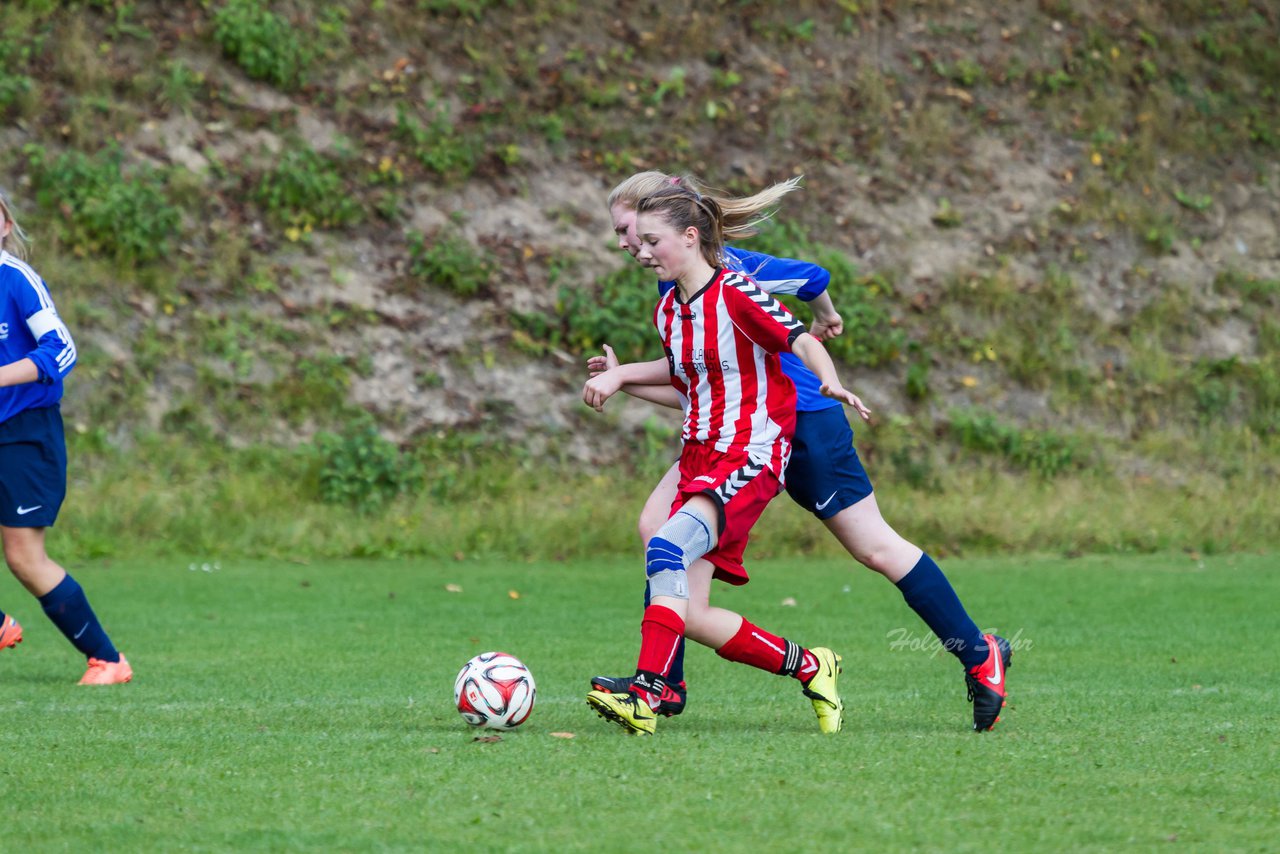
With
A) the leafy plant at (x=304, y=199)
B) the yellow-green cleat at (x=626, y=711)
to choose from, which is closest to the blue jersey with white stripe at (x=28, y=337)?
the yellow-green cleat at (x=626, y=711)

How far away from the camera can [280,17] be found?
52.6 feet

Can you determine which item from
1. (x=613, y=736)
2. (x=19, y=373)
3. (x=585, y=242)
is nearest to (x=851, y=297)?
(x=585, y=242)

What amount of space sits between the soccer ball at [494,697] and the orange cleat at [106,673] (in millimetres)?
2175

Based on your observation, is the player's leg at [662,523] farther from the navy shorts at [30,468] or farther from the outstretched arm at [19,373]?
the navy shorts at [30,468]

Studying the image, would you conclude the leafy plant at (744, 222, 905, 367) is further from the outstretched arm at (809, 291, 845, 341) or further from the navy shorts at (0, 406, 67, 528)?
the navy shorts at (0, 406, 67, 528)

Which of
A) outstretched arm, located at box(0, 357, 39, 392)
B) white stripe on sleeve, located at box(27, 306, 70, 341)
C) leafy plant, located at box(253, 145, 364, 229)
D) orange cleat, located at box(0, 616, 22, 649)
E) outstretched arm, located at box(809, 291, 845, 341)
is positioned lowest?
orange cleat, located at box(0, 616, 22, 649)

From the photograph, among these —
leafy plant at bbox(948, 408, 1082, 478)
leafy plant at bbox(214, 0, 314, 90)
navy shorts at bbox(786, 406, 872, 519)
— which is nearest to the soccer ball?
navy shorts at bbox(786, 406, 872, 519)

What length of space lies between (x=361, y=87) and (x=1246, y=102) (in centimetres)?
1023

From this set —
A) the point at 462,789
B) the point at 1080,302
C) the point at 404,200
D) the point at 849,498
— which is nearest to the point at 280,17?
the point at 404,200

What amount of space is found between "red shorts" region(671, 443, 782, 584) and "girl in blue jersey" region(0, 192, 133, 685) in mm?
2692

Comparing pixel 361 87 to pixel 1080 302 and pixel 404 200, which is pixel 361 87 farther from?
pixel 1080 302

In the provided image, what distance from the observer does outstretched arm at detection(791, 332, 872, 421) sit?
480 cm

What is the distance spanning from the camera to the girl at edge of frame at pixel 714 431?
4984mm

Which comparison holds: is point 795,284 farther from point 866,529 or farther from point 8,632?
point 8,632
